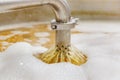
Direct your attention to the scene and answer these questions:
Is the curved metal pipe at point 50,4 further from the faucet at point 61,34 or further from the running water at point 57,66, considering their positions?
the running water at point 57,66

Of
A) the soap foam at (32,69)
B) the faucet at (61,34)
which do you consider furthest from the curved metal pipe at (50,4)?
the soap foam at (32,69)

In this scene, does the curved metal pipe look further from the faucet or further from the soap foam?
the soap foam

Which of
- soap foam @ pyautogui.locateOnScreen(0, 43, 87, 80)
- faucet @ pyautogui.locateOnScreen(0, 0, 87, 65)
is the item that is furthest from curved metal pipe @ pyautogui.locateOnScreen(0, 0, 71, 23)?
soap foam @ pyautogui.locateOnScreen(0, 43, 87, 80)

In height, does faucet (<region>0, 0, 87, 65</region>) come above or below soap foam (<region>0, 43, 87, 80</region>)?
above

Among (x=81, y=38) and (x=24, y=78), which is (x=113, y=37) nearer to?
(x=81, y=38)

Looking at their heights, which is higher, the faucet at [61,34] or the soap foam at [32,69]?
the faucet at [61,34]

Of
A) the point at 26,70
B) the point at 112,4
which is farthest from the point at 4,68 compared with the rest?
the point at 112,4

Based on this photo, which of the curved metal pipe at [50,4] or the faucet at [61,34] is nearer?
the curved metal pipe at [50,4]

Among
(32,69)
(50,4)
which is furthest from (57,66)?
(50,4)
